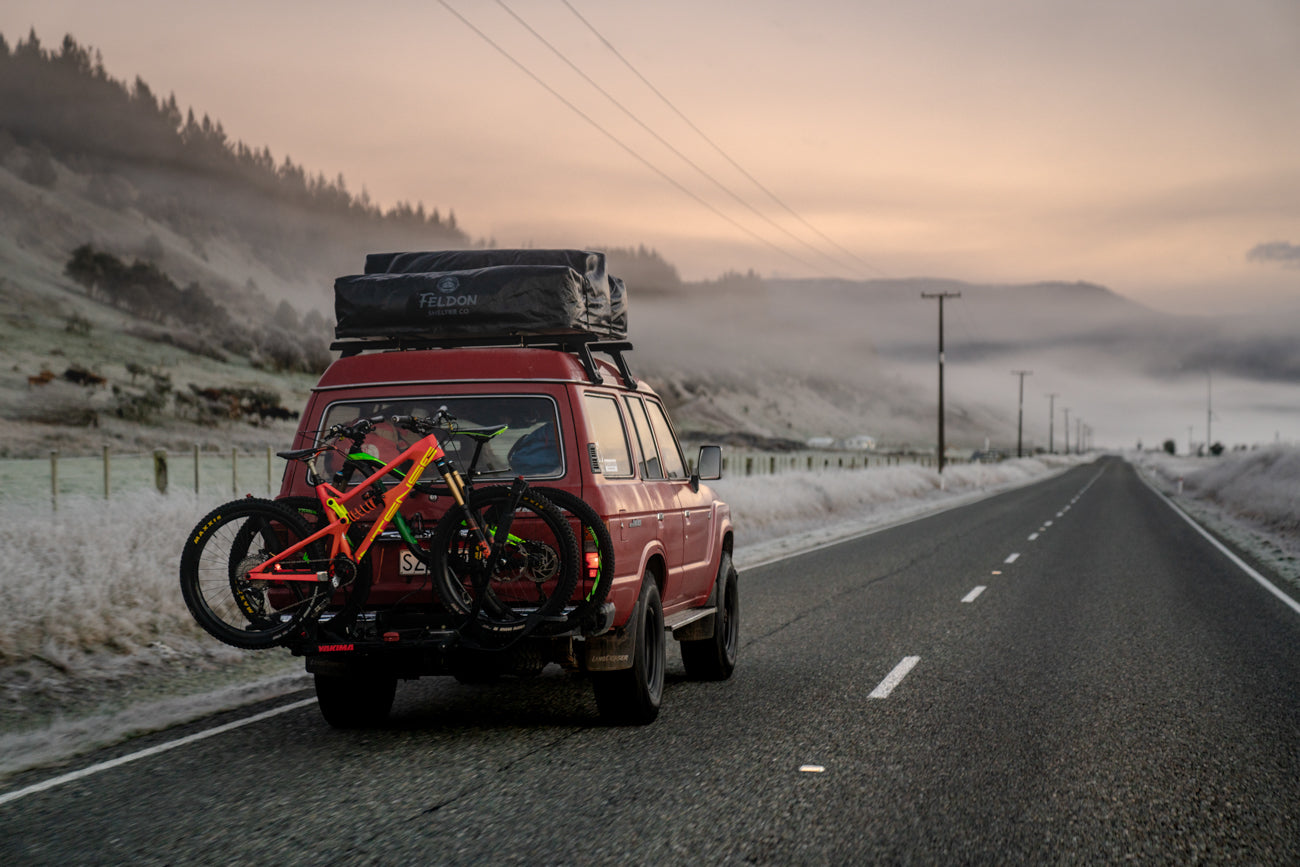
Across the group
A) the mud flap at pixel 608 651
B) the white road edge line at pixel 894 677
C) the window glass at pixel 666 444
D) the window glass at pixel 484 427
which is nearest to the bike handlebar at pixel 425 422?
the window glass at pixel 484 427

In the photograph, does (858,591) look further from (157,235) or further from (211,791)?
(157,235)

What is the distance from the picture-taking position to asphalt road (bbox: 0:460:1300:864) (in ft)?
15.9

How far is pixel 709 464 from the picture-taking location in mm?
8789

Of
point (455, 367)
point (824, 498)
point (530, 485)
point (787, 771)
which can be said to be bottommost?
point (824, 498)

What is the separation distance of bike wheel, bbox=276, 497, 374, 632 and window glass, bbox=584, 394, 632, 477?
1.44 metres

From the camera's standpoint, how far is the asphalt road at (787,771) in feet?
15.9

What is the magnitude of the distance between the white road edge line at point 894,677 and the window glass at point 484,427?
293 cm

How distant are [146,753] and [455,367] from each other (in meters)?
2.73

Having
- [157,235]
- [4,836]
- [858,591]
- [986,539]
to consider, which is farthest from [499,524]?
[157,235]

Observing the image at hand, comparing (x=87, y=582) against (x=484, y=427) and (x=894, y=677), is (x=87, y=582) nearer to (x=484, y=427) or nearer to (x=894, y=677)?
(x=484, y=427)

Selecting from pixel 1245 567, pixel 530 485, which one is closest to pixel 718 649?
pixel 530 485

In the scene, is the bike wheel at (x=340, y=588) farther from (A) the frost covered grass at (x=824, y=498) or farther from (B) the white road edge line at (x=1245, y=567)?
(A) the frost covered grass at (x=824, y=498)

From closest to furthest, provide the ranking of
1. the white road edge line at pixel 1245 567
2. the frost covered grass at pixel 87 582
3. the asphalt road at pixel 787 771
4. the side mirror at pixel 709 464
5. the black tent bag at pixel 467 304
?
1. the asphalt road at pixel 787 771
2. the black tent bag at pixel 467 304
3. the side mirror at pixel 709 464
4. the frost covered grass at pixel 87 582
5. the white road edge line at pixel 1245 567

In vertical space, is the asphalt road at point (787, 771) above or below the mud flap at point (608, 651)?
below
